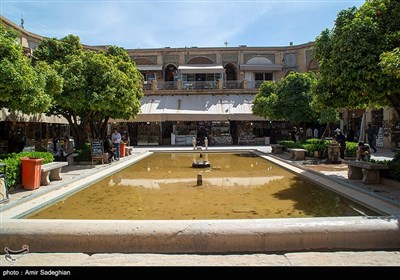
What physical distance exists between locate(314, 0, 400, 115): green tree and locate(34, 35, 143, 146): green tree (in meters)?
8.36

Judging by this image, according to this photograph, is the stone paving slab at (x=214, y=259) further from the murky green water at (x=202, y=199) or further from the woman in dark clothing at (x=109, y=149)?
the woman in dark clothing at (x=109, y=149)

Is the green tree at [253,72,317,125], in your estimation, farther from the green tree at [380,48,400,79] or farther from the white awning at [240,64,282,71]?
the white awning at [240,64,282,71]

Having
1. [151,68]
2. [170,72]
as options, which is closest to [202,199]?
[151,68]

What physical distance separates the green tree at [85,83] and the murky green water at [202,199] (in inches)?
147

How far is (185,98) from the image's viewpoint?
29.5 metres

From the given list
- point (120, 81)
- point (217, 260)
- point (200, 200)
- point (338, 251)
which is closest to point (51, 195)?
point (200, 200)

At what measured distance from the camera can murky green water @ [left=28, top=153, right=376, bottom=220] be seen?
632 cm

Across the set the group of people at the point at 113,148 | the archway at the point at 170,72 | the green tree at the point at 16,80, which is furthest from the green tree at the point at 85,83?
the archway at the point at 170,72

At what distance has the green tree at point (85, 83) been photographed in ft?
42.3

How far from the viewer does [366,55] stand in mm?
8039

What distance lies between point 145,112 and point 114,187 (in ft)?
59.7

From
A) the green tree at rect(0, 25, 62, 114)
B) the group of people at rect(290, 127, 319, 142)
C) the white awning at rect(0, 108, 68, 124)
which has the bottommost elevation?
the group of people at rect(290, 127, 319, 142)

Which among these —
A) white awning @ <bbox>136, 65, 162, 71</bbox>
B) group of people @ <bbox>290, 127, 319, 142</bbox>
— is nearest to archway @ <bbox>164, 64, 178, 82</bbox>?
white awning @ <bbox>136, 65, 162, 71</bbox>

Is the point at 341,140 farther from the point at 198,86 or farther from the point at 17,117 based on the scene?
the point at 198,86
